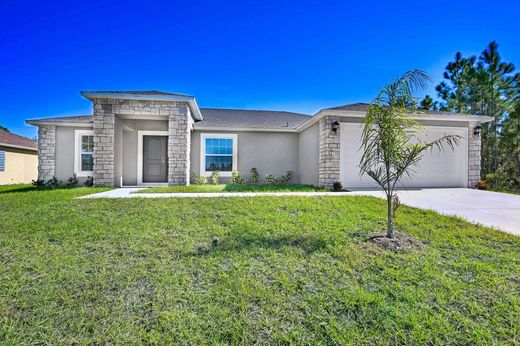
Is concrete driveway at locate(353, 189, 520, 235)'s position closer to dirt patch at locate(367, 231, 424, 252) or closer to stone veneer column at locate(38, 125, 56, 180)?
dirt patch at locate(367, 231, 424, 252)

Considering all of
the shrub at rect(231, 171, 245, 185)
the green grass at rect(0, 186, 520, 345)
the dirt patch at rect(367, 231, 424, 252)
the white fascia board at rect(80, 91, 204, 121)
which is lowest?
the green grass at rect(0, 186, 520, 345)

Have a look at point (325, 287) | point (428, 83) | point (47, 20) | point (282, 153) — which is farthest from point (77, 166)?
point (428, 83)

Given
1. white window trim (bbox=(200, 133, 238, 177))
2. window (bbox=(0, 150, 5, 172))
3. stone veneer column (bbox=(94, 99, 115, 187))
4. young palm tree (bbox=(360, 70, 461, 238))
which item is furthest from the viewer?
window (bbox=(0, 150, 5, 172))

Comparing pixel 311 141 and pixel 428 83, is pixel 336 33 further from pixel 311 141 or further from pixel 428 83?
pixel 428 83

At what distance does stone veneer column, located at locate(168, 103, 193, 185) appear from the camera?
874 centimetres

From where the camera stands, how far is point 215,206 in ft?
17.6

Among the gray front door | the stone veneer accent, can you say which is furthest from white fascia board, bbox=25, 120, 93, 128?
the gray front door

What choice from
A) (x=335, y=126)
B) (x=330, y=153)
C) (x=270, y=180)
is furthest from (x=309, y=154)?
(x=270, y=180)

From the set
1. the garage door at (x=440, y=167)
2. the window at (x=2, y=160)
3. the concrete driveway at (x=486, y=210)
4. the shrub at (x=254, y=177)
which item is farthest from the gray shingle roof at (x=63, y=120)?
the concrete driveway at (x=486, y=210)

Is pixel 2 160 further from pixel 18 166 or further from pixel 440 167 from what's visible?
pixel 440 167

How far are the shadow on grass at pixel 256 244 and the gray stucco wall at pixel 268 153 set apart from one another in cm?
790

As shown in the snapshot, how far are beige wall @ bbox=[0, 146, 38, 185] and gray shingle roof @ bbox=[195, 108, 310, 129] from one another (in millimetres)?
12043

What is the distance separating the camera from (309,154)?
1045 cm

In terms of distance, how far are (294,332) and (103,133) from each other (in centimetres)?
969
